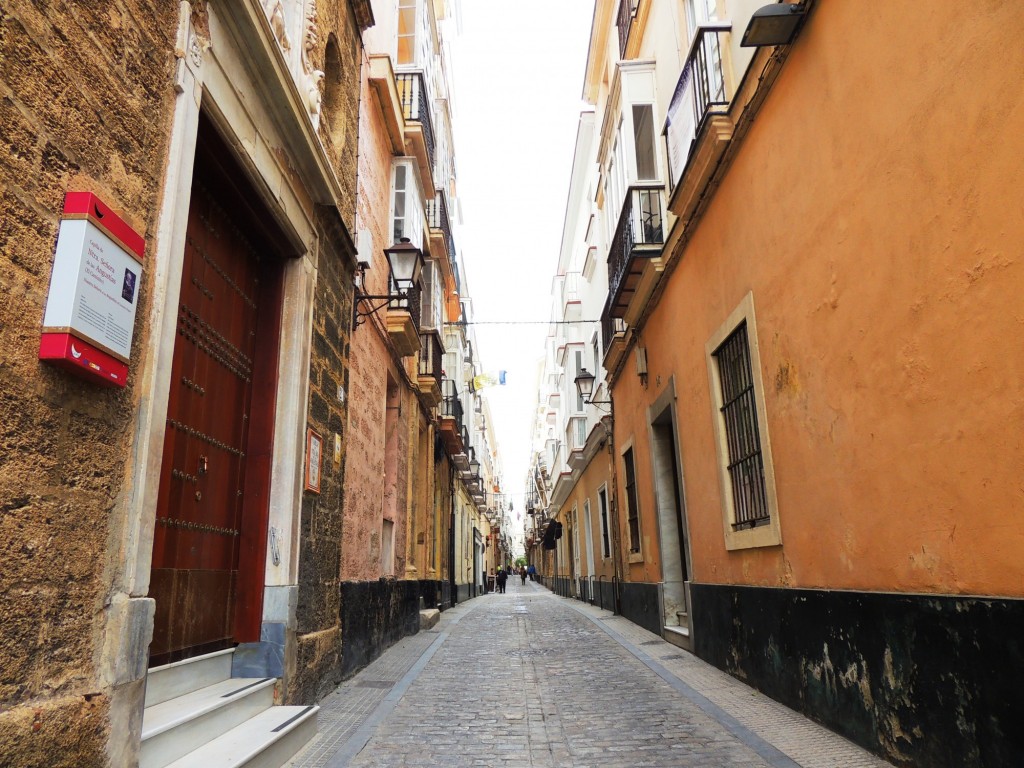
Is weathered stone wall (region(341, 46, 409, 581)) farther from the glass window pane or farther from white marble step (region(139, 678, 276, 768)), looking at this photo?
the glass window pane

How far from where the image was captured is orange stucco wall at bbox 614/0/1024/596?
3.04 metres

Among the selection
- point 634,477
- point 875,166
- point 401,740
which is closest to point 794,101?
point 875,166

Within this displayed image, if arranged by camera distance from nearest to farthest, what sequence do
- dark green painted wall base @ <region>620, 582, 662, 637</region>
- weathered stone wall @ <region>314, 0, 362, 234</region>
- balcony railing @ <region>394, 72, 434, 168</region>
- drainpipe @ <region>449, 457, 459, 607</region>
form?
weathered stone wall @ <region>314, 0, 362, 234</region> < dark green painted wall base @ <region>620, 582, 662, 637</region> < balcony railing @ <region>394, 72, 434, 168</region> < drainpipe @ <region>449, 457, 459, 607</region>

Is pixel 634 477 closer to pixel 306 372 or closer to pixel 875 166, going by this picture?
pixel 306 372

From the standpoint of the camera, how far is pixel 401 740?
4.60 meters

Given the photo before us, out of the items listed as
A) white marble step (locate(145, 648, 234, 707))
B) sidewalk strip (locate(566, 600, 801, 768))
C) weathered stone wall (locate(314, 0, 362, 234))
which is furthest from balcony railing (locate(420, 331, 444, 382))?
white marble step (locate(145, 648, 234, 707))

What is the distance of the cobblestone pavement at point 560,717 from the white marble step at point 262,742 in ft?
0.41

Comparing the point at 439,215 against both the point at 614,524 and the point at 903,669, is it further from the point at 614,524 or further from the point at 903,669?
the point at 903,669

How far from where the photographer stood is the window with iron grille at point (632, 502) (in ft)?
41.5

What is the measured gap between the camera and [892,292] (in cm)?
388

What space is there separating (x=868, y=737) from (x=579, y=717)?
2004 mm

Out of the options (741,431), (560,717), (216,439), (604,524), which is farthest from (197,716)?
(604,524)

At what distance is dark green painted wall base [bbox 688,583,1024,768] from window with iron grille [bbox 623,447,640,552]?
22.0ft

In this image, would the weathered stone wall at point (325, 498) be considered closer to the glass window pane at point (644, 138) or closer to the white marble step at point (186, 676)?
the white marble step at point (186, 676)
